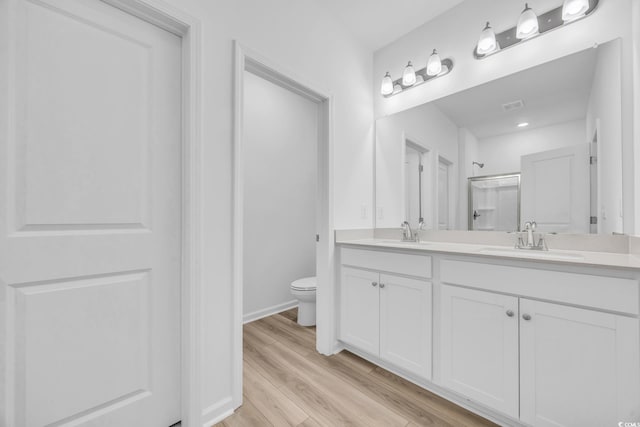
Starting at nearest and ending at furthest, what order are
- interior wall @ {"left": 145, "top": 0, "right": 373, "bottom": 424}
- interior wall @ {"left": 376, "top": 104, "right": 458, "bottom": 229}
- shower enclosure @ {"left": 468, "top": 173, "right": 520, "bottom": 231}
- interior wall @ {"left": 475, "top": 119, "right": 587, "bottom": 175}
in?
interior wall @ {"left": 145, "top": 0, "right": 373, "bottom": 424} < interior wall @ {"left": 475, "top": 119, "right": 587, "bottom": 175} < shower enclosure @ {"left": 468, "top": 173, "right": 520, "bottom": 231} < interior wall @ {"left": 376, "top": 104, "right": 458, "bottom": 229}

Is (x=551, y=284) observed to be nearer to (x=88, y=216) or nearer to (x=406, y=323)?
(x=406, y=323)

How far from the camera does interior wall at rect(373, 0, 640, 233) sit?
128cm

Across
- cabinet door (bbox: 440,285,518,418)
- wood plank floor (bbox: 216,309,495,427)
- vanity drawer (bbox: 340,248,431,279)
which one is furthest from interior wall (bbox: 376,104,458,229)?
wood plank floor (bbox: 216,309,495,427)

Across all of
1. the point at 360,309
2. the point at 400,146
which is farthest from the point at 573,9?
the point at 360,309

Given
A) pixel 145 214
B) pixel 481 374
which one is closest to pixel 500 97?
pixel 481 374

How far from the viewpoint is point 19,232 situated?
919 mm

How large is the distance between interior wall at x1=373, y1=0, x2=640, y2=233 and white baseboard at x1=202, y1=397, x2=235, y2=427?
7.00 ft

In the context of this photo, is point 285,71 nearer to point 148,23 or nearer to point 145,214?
point 148,23

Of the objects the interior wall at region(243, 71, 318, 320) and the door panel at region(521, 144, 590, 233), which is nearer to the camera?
the door panel at region(521, 144, 590, 233)

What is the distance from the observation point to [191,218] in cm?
121

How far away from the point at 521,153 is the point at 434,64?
881mm

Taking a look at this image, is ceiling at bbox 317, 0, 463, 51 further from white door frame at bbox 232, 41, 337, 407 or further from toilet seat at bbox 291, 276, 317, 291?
toilet seat at bbox 291, 276, 317, 291

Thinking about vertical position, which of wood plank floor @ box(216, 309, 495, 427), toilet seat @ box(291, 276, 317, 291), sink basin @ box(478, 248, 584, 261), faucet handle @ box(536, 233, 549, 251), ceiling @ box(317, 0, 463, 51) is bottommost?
wood plank floor @ box(216, 309, 495, 427)

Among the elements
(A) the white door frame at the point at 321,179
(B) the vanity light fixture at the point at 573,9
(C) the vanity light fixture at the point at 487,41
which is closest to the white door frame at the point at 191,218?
(A) the white door frame at the point at 321,179
